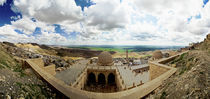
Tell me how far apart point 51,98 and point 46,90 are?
0.56m

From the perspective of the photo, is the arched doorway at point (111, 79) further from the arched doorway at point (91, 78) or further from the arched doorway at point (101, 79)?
the arched doorway at point (91, 78)

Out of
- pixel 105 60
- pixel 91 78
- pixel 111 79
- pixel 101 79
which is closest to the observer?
pixel 111 79

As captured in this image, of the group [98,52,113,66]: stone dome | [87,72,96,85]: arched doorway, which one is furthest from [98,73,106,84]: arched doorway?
[98,52,113,66]: stone dome

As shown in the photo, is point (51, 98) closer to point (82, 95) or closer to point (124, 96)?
point (82, 95)

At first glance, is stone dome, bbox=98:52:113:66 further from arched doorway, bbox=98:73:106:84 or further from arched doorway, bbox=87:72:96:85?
arched doorway, bbox=87:72:96:85

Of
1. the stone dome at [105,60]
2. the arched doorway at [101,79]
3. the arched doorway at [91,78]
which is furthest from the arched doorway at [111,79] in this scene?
the arched doorway at [91,78]

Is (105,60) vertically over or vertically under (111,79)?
over

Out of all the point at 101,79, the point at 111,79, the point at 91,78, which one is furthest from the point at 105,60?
the point at 91,78

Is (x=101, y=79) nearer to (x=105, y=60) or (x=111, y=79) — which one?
(x=111, y=79)

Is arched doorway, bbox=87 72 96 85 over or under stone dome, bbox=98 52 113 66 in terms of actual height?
under

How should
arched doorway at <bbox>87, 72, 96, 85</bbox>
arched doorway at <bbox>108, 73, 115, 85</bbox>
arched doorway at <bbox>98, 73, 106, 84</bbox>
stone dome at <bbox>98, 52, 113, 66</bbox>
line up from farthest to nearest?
1. stone dome at <bbox>98, 52, 113, 66</bbox>
2. arched doorway at <bbox>87, 72, 96, 85</bbox>
3. arched doorway at <bbox>98, 73, 106, 84</bbox>
4. arched doorway at <bbox>108, 73, 115, 85</bbox>

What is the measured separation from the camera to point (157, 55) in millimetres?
22453

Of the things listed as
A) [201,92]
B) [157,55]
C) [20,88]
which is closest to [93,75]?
[157,55]

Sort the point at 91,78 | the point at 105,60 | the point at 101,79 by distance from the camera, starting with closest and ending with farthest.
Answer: the point at 101,79, the point at 91,78, the point at 105,60
